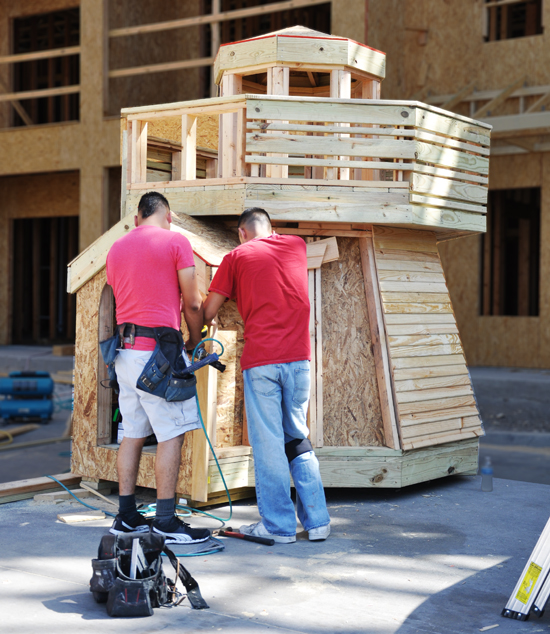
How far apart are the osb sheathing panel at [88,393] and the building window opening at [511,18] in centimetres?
1190

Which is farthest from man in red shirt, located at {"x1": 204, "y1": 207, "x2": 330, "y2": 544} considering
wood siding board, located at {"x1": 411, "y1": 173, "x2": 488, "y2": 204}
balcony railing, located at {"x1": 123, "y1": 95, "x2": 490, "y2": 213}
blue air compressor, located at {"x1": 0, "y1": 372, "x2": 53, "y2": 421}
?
blue air compressor, located at {"x1": 0, "y1": 372, "x2": 53, "y2": 421}

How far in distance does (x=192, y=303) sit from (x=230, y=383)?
127 centimetres

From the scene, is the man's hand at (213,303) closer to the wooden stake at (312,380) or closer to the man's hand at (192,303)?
the man's hand at (192,303)

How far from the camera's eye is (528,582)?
158 inches

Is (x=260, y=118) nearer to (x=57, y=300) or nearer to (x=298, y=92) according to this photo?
(x=298, y=92)

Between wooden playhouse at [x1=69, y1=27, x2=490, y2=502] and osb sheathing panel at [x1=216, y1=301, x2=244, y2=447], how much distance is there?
0.01 meters

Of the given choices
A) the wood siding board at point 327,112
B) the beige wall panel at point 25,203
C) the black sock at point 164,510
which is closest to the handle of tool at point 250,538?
the black sock at point 164,510

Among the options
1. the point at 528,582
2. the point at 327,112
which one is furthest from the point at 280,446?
the point at 327,112

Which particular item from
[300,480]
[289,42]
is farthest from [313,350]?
[289,42]

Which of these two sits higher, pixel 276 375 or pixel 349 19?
pixel 349 19

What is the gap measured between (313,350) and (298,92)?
3.48 m

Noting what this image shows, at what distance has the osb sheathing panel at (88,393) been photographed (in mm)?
6645

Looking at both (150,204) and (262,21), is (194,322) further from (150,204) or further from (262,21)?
(262,21)

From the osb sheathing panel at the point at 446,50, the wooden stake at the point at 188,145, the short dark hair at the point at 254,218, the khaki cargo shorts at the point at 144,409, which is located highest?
the osb sheathing panel at the point at 446,50
